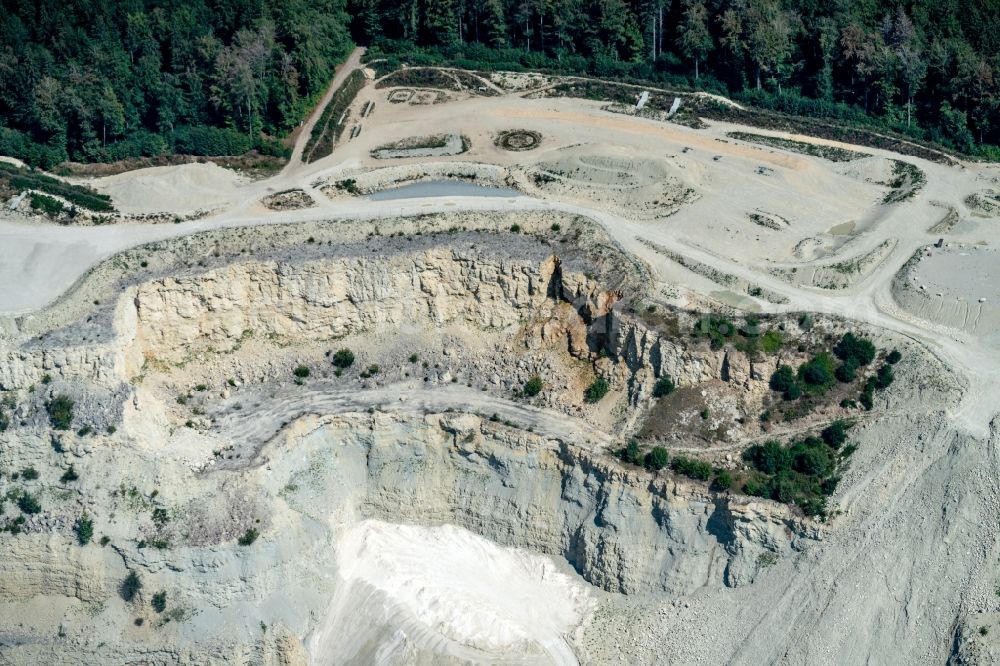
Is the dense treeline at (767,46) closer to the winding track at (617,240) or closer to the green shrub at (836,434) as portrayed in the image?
the winding track at (617,240)

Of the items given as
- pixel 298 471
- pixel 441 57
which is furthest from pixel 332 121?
pixel 298 471

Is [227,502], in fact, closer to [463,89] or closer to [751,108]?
[463,89]

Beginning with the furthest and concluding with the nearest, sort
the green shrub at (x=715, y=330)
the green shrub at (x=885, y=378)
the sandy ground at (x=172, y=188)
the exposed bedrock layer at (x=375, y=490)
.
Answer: the sandy ground at (x=172, y=188)
the green shrub at (x=715, y=330)
the green shrub at (x=885, y=378)
the exposed bedrock layer at (x=375, y=490)

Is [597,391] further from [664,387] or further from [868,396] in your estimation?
[868,396]

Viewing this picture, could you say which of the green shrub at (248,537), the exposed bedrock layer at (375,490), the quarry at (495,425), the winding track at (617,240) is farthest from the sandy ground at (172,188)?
the green shrub at (248,537)

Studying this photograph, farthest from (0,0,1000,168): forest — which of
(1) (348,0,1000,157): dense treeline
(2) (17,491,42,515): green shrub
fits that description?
(2) (17,491,42,515): green shrub

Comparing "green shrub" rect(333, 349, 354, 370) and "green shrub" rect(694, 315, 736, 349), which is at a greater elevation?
"green shrub" rect(694, 315, 736, 349)

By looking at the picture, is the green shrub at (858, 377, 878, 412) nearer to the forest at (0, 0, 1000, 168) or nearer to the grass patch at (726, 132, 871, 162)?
the grass patch at (726, 132, 871, 162)
